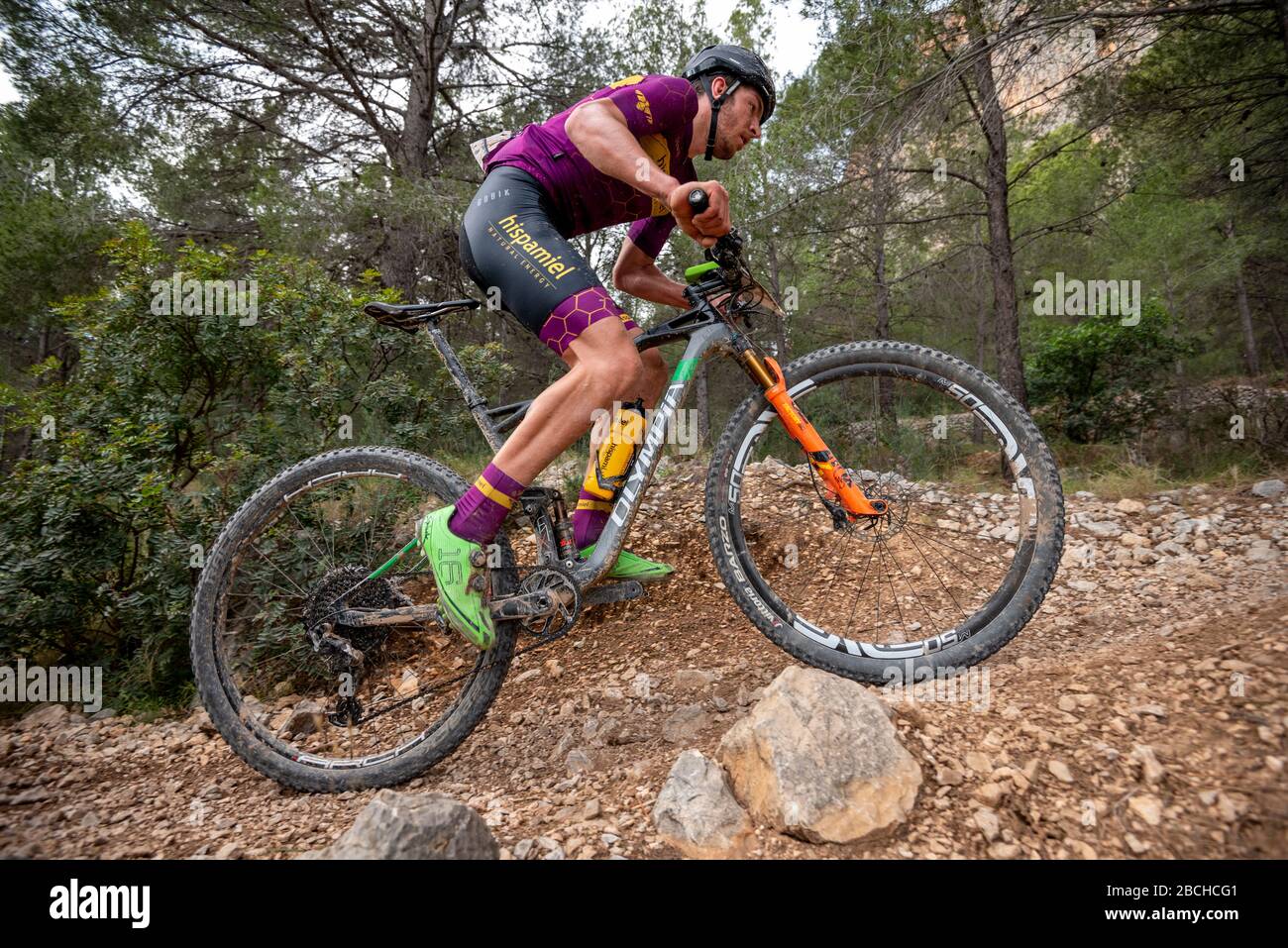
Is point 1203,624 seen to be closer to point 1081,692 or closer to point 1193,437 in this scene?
point 1081,692

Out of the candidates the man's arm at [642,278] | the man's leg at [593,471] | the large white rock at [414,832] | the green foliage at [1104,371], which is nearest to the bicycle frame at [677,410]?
the man's leg at [593,471]

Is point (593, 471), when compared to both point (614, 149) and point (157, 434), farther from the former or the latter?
point (157, 434)

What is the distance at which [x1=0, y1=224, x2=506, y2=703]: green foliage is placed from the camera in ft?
9.84

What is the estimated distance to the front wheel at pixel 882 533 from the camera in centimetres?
190

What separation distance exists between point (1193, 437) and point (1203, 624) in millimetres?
9134

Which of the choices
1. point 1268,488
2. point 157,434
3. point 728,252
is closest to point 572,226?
point 728,252

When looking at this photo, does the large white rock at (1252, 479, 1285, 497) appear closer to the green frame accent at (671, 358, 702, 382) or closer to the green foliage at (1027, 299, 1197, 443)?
the green frame accent at (671, 358, 702, 382)

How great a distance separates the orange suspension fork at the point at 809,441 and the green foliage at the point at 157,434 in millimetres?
2859

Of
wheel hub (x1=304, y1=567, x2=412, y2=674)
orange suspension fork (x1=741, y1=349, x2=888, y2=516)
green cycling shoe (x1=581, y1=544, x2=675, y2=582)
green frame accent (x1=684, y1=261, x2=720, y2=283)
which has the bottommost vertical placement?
wheel hub (x1=304, y1=567, x2=412, y2=674)

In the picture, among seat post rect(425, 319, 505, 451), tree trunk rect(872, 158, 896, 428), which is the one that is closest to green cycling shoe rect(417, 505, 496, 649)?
seat post rect(425, 319, 505, 451)

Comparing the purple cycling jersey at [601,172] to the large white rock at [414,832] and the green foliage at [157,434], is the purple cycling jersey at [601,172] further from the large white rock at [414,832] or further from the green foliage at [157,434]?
the green foliage at [157,434]

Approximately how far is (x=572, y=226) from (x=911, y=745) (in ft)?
7.12

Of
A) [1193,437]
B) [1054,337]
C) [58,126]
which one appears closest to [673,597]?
[58,126]

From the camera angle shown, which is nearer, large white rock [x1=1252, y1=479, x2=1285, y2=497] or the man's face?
the man's face
